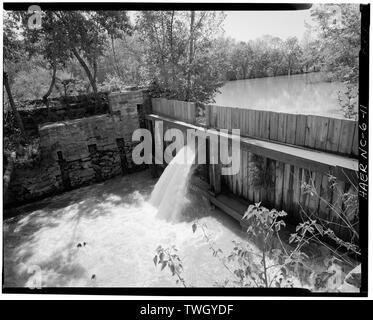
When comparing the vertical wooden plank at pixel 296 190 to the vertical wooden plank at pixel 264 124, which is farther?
the vertical wooden plank at pixel 264 124

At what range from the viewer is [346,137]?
3977 mm

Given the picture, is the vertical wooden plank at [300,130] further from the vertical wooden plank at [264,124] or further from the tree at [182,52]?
the tree at [182,52]

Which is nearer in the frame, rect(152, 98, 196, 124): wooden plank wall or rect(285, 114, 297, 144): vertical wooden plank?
rect(285, 114, 297, 144): vertical wooden plank

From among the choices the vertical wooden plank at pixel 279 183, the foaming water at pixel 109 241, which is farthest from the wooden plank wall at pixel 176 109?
the vertical wooden plank at pixel 279 183

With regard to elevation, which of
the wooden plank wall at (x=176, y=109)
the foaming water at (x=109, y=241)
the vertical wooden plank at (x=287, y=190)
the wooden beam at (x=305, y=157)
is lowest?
the foaming water at (x=109, y=241)

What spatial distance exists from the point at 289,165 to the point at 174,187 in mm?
3473

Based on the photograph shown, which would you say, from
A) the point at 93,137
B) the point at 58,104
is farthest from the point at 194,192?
the point at 58,104

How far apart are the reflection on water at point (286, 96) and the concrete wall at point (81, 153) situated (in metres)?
6.77

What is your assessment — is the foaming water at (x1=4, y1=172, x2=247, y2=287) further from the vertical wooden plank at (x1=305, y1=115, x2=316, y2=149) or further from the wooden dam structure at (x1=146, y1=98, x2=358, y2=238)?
the vertical wooden plank at (x1=305, y1=115, x2=316, y2=149)

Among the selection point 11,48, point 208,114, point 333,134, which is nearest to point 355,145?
point 333,134

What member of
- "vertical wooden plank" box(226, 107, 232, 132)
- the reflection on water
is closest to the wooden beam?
"vertical wooden plank" box(226, 107, 232, 132)

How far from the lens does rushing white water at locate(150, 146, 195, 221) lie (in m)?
7.21

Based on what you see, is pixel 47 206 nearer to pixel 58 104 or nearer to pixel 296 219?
pixel 58 104

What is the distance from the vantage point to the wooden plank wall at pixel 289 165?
13.5 feet
